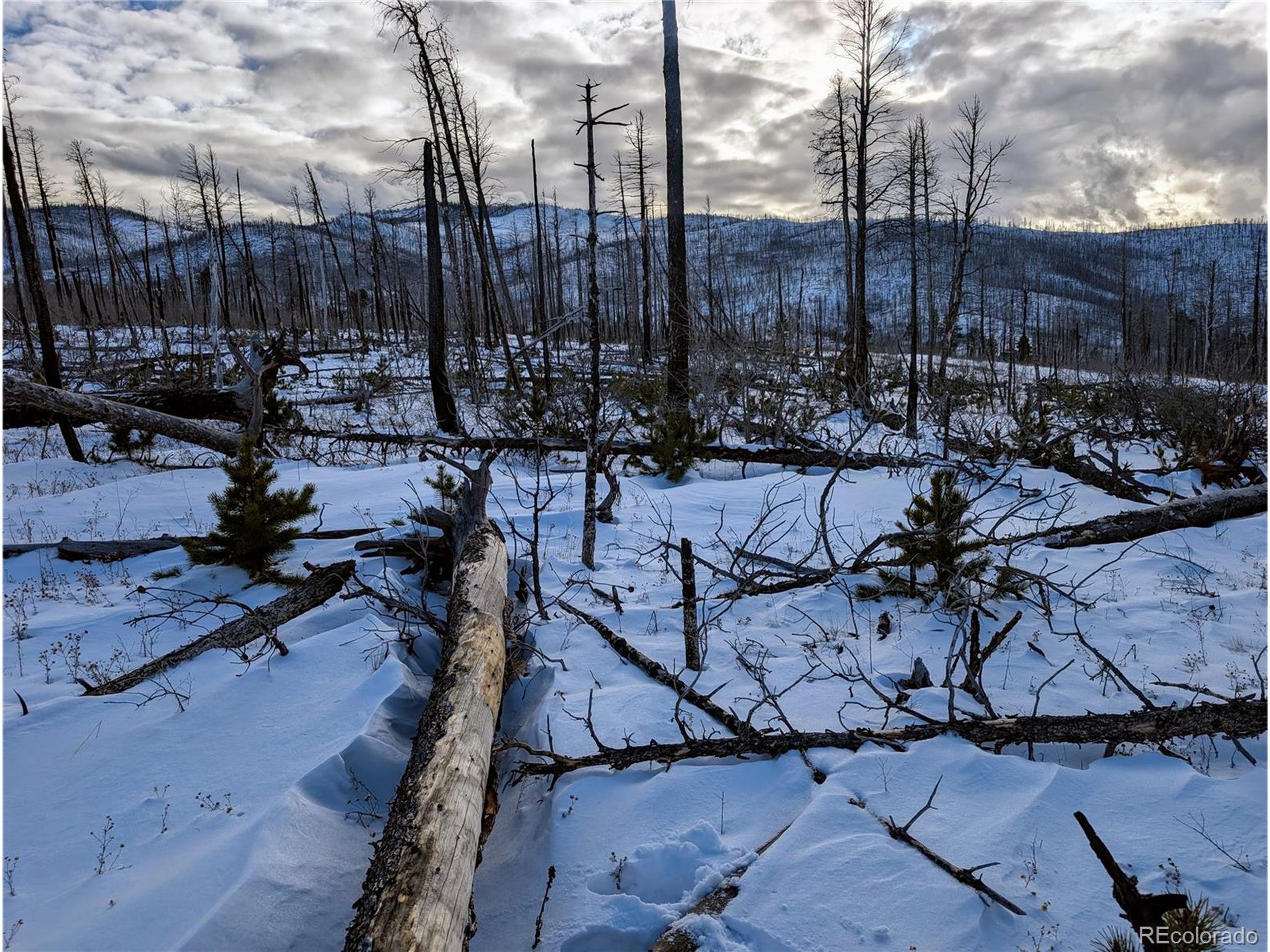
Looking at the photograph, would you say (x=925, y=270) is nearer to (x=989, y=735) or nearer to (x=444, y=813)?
(x=989, y=735)

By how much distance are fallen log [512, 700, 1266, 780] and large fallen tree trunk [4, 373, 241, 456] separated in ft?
20.0

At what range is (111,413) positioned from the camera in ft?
25.4

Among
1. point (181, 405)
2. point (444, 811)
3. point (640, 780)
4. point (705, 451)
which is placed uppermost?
point (181, 405)

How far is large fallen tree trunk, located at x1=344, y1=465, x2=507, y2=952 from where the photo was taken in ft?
5.70

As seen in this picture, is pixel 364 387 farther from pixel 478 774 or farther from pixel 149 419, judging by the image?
pixel 478 774

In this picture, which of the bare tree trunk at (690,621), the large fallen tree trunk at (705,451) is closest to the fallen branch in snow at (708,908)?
the bare tree trunk at (690,621)

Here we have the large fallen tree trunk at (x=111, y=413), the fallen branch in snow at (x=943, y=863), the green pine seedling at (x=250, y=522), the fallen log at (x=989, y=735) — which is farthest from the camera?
the large fallen tree trunk at (x=111, y=413)

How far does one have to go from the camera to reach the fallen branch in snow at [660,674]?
318cm

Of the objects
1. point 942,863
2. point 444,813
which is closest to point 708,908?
point 942,863

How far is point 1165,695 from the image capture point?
339cm

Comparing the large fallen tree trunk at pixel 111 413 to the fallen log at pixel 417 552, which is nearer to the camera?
the fallen log at pixel 417 552

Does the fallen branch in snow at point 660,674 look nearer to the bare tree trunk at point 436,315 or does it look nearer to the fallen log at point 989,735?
the fallen log at point 989,735

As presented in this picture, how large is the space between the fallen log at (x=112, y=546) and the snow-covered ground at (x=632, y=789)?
57 centimetres

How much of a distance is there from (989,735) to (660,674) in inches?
67.3
